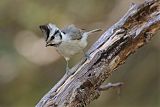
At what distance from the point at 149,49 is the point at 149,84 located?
46 cm

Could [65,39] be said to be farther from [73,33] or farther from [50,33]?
[50,33]

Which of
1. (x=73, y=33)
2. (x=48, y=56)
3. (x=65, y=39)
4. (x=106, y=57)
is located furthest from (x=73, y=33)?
(x=48, y=56)

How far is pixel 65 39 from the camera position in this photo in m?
3.26

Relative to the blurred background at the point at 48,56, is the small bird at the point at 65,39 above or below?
below

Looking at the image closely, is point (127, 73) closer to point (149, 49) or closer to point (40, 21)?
point (149, 49)

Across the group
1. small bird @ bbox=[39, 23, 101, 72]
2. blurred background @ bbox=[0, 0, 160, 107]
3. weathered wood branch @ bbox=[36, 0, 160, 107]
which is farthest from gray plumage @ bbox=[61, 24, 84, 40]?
blurred background @ bbox=[0, 0, 160, 107]

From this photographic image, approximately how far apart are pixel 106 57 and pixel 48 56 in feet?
13.0

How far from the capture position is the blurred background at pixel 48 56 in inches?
269

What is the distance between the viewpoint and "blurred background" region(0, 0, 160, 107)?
683 centimetres

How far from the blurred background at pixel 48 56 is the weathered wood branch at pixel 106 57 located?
11.2 feet

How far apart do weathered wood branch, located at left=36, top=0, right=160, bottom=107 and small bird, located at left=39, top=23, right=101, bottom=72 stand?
10 cm

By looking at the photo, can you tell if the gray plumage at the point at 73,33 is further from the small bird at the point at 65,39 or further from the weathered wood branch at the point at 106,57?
the weathered wood branch at the point at 106,57

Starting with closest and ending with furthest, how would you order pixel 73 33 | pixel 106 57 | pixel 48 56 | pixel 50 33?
1. pixel 50 33
2. pixel 106 57
3. pixel 73 33
4. pixel 48 56

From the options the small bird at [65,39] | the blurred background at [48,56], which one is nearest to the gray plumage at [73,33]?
the small bird at [65,39]
